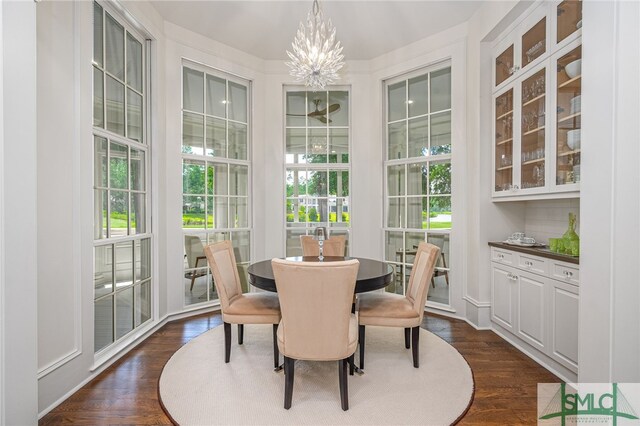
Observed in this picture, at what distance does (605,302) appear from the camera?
1730mm

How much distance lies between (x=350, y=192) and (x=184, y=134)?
7.57 feet

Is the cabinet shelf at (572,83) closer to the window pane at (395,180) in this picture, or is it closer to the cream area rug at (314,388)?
the window pane at (395,180)

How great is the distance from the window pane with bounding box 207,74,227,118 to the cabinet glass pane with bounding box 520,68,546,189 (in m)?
3.44

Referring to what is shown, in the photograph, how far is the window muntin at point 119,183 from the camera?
269 cm

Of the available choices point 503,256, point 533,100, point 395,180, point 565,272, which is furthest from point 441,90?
point 565,272

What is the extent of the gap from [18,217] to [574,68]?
12.1 ft

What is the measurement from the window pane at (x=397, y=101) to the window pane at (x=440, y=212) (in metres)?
1.27

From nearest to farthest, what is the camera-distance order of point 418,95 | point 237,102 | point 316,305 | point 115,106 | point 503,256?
point 316,305
point 115,106
point 503,256
point 418,95
point 237,102

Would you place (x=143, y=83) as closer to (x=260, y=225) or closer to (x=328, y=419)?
(x=260, y=225)

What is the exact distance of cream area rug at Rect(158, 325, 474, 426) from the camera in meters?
1.96

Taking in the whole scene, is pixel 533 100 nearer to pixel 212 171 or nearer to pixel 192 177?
pixel 212 171

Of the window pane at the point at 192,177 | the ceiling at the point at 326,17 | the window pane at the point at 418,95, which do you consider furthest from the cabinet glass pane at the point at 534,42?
the window pane at the point at 192,177

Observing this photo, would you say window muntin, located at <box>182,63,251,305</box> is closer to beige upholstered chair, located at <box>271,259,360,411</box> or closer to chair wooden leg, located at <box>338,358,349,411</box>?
beige upholstered chair, located at <box>271,259,360,411</box>

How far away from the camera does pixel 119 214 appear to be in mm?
2967
